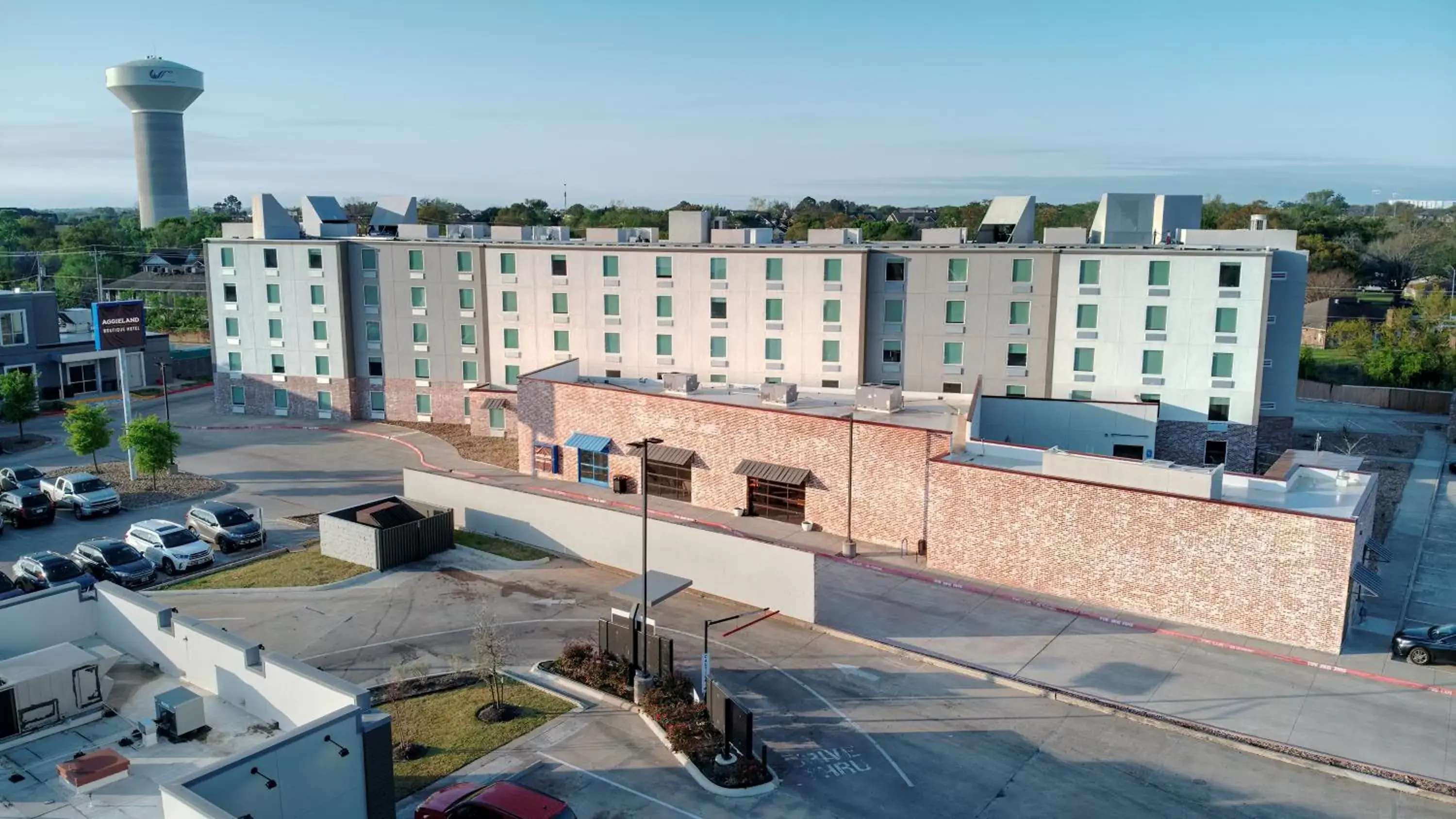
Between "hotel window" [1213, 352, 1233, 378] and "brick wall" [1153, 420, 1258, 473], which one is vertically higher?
"hotel window" [1213, 352, 1233, 378]

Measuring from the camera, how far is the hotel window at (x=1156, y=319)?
48906 millimetres

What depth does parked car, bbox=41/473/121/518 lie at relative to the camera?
44.8m

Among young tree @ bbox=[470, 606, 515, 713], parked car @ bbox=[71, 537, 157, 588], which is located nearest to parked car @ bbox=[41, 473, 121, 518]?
parked car @ bbox=[71, 537, 157, 588]

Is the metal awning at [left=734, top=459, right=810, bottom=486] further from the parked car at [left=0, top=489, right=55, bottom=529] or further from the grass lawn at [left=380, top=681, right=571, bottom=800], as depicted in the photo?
the parked car at [left=0, top=489, right=55, bottom=529]

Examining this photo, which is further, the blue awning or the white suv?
the blue awning

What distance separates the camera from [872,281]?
53.1 m

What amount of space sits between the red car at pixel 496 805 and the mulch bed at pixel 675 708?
423cm

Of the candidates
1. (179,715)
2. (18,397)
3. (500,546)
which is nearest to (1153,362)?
(500,546)

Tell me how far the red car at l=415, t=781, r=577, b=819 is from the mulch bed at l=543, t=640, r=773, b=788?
13.9 ft

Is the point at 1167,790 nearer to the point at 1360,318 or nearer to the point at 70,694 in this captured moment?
the point at 70,694

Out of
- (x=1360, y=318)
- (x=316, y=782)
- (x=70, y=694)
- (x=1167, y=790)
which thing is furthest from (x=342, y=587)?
(x=1360, y=318)

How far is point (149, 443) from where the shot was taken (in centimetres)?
4781

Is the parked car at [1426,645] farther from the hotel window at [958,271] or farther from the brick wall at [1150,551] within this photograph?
the hotel window at [958,271]

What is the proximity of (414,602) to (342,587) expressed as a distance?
3251 millimetres
